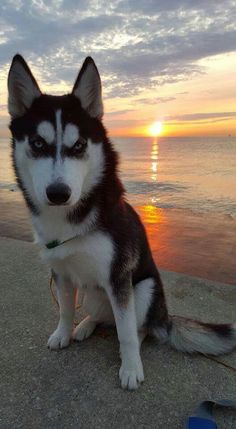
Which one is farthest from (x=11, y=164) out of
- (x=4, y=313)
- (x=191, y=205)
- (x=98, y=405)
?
(x=191, y=205)

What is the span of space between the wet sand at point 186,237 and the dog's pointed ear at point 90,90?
111 inches

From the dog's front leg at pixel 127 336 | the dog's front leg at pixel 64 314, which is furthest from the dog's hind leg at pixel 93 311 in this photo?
the dog's front leg at pixel 127 336

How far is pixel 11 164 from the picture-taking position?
2846mm

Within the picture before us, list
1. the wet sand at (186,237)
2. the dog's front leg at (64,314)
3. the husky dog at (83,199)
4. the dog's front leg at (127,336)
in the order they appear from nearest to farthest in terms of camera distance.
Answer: the husky dog at (83,199)
the dog's front leg at (127,336)
the dog's front leg at (64,314)
the wet sand at (186,237)

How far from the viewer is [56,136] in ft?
8.11

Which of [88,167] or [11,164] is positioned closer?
[88,167]

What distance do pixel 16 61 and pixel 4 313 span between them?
237cm

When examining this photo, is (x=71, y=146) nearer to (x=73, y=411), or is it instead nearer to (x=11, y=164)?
(x=11, y=164)

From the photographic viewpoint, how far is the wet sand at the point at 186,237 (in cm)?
584

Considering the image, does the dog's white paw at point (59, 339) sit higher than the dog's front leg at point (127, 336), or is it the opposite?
the dog's front leg at point (127, 336)

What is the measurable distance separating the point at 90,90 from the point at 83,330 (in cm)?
206

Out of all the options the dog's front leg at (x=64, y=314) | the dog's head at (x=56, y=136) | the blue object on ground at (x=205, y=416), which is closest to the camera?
the blue object on ground at (x=205, y=416)

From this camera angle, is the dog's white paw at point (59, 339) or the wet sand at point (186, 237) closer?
the dog's white paw at point (59, 339)

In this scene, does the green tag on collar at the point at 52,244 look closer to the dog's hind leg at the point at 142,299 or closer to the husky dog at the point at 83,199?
the husky dog at the point at 83,199
